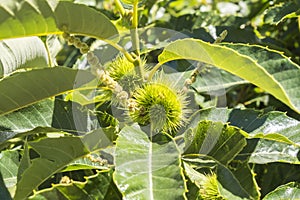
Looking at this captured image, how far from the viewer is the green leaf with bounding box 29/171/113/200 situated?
103 centimetres

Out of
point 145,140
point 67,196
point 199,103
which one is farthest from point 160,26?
point 67,196

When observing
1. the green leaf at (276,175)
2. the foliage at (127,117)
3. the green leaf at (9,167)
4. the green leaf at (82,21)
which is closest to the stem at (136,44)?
the foliage at (127,117)

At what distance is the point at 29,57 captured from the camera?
120cm

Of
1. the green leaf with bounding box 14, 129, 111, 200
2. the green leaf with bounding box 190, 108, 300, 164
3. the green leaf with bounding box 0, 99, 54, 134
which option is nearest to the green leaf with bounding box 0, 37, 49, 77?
the green leaf with bounding box 0, 99, 54, 134

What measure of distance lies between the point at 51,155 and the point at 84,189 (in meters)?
0.10

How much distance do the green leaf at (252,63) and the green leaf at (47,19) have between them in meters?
0.16

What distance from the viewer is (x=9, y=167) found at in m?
1.30

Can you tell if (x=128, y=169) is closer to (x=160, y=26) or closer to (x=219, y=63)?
(x=219, y=63)

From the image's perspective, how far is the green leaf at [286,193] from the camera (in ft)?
3.94

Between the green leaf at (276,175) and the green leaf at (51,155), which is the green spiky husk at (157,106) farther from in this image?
the green leaf at (276,175)

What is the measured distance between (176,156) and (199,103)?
596 millimetres

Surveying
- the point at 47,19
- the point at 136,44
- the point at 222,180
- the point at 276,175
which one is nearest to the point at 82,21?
the point at 47,19

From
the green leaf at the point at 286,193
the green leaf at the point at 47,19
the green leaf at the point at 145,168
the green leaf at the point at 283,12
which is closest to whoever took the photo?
the green leaf at the point at 47,19

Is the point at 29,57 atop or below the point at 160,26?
atop
